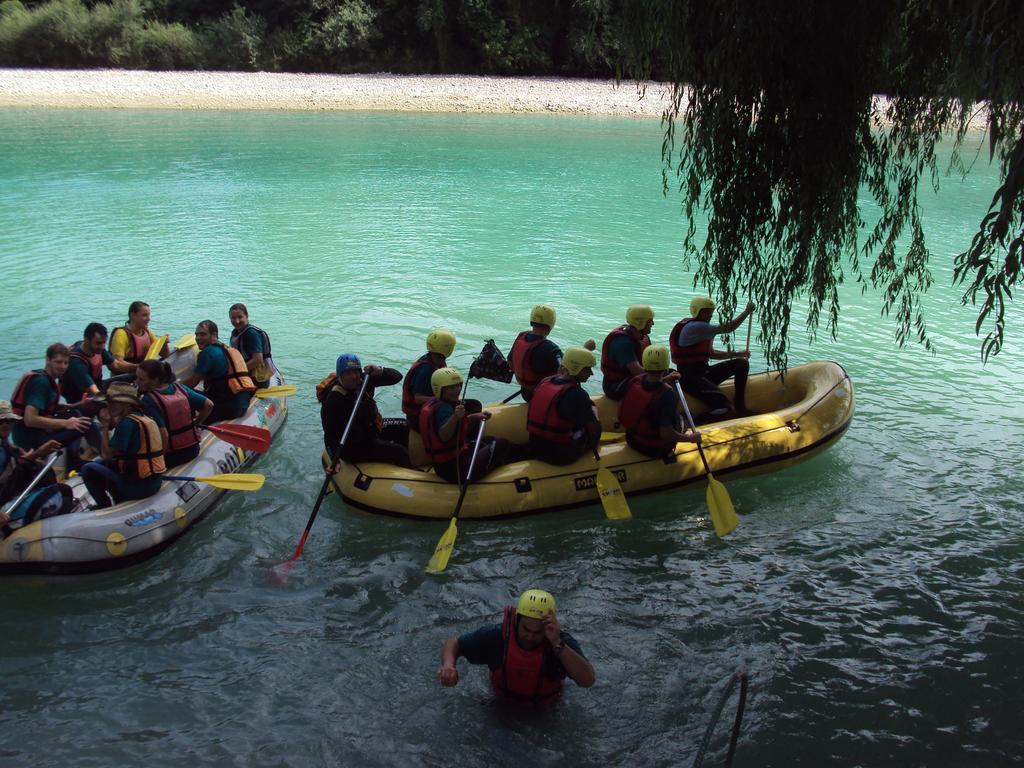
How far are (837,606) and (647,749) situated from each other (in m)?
1.97

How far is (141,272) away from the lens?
1349cm

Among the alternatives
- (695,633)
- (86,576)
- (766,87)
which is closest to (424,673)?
(695,633)

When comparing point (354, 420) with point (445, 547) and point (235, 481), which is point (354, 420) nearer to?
point (235, 481)

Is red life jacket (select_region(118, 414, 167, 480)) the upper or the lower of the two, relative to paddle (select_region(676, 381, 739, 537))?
upper

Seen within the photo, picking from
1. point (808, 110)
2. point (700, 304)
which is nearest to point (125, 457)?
point (700, 304)

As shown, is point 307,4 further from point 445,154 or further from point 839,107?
point 839,107

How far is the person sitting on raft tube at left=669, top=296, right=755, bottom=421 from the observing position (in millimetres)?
7715

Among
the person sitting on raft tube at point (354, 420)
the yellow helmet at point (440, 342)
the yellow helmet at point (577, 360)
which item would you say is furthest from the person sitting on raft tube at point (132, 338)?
the yellow helmet at point (577, 360)

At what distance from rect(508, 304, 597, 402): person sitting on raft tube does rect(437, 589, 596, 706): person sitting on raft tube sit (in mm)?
3313

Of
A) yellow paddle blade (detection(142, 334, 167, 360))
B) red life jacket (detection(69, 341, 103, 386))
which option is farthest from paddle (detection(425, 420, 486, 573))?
yellow paddle blade (detection(142, 334, 167, 360))

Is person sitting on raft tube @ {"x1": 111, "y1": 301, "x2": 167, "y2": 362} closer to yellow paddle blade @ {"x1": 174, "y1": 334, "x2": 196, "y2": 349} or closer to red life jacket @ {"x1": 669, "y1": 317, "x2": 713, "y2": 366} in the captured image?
yellow paddle blade @ {"x1": 174, "y1": 334, "x2": 196, "y2": 349}

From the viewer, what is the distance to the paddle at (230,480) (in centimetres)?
629

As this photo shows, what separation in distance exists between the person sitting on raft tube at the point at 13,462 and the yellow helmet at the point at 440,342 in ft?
9.34

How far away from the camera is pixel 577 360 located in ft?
21.4
